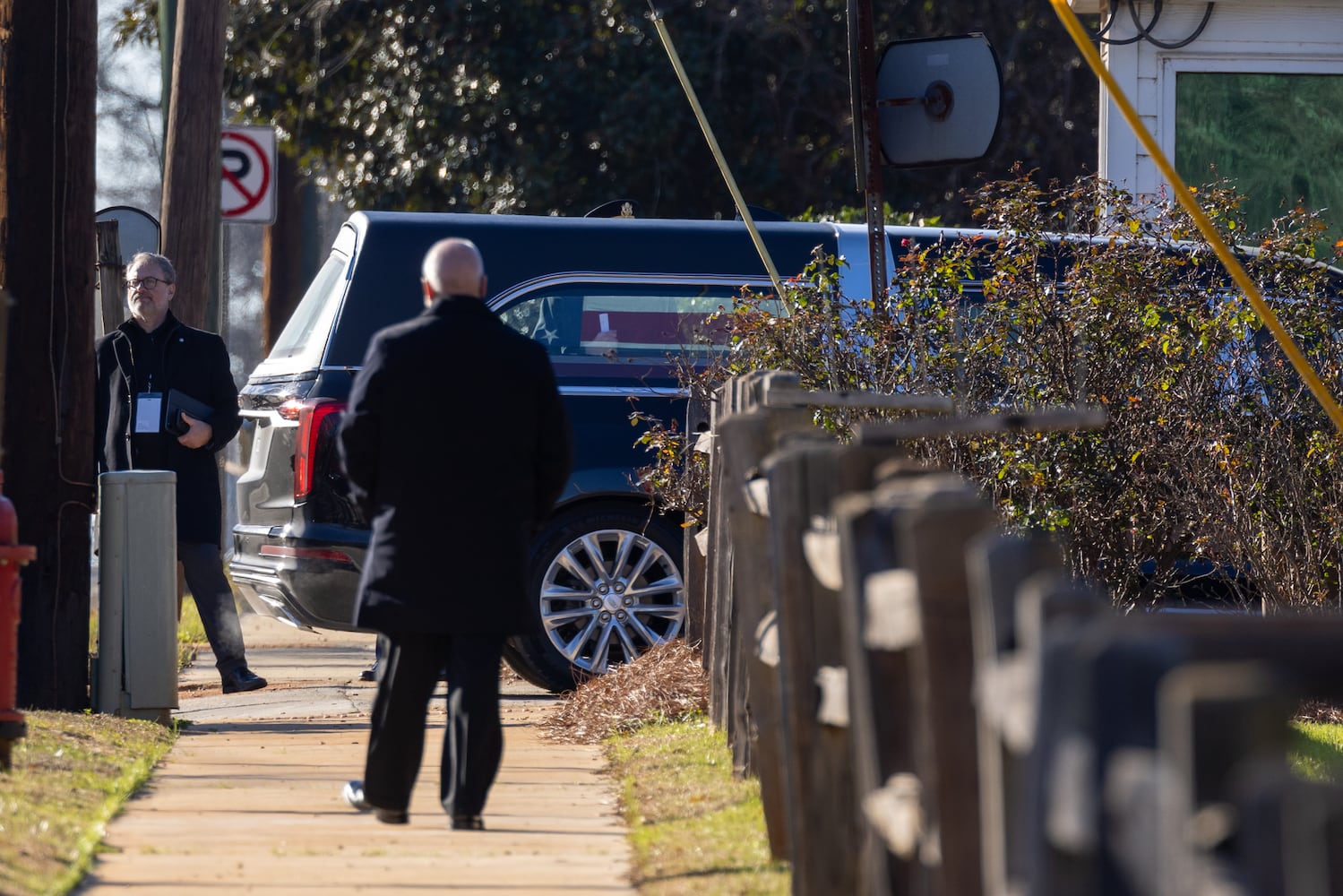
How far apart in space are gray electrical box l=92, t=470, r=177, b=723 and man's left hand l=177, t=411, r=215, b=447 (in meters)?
0.65

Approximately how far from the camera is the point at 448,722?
18.4 ft

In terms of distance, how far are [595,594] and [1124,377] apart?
256 cm

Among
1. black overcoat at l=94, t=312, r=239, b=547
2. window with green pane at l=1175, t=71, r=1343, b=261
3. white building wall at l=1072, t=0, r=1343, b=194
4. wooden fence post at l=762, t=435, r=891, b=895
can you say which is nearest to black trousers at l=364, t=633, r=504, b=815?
wooden fence post at l=762, t=435, r=891, b=895

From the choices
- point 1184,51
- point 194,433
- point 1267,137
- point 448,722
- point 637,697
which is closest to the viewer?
point 448,722

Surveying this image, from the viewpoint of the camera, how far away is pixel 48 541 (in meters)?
8.09

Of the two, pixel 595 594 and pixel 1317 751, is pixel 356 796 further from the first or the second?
pixel 1317 751

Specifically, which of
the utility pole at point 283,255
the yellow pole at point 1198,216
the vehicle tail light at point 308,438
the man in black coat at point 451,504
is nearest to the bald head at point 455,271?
the man in black coat at point 451,504

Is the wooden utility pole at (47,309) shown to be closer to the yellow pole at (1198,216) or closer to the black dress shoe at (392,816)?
the black dress shoe at (392,816)

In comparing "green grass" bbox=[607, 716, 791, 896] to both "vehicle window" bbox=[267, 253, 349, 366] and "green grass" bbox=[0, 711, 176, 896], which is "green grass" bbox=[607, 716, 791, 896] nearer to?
"green grass" bbox=[0, 711, 176, 896]

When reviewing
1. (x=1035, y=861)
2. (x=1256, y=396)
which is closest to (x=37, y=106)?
(x=1256, y=396)

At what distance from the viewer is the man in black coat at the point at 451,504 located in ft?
18.0

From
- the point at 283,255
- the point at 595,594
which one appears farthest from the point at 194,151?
the point at 283,255

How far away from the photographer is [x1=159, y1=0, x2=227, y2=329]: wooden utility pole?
1190 cm

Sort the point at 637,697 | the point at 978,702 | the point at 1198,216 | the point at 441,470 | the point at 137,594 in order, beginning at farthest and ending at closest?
the point at 637,697, the point at 137,594, the point at 1198,216, the point at 441,470, the point at 978,702
